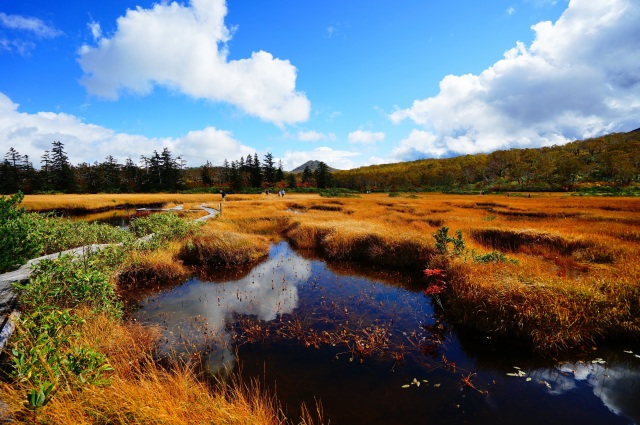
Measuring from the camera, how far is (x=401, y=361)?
8469 millimetres

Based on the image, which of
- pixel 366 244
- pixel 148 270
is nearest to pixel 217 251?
pixel 148 270

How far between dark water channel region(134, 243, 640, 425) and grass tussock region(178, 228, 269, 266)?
5.17 m

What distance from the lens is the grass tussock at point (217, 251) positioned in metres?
18.6

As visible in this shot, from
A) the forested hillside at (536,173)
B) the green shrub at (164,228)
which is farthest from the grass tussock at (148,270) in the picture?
the forested hillside at (536,173)

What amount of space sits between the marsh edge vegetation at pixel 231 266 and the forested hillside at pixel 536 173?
278 ft

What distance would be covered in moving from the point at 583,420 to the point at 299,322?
8220 mm

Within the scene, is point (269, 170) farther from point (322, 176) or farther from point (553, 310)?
point (553, 310)

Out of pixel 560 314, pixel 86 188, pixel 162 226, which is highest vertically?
pixel 86 188

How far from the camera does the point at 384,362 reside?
333 inches

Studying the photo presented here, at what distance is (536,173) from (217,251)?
129372 mm

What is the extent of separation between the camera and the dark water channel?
668cm

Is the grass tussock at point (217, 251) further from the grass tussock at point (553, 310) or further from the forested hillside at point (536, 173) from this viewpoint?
the forested hillside at point (536, 173)

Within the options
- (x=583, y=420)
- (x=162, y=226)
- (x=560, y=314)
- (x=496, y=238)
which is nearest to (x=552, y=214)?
(x=496, y=238)

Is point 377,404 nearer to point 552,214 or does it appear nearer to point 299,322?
point 299,322
